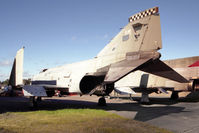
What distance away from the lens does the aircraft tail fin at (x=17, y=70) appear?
13454 millimetres

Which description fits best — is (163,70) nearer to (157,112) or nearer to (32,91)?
(157,112)

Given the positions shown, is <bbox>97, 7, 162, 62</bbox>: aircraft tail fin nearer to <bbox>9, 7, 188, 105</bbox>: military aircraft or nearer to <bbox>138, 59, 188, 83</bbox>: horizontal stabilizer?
<bbox>9, 7, 188, 105</bbox>: military aircraft

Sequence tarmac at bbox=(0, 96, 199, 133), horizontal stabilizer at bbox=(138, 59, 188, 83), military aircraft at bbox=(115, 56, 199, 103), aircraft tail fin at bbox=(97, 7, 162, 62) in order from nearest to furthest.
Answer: tarmac at bbox=(0, 96, 199, 133)
aircraft tail fin at bbox=(97, 7, 162, 62)
horizontal stabilizer at bbox=(138, 59, 188, 83)
military aircraft at bbox=(115, 56, 199, 103)

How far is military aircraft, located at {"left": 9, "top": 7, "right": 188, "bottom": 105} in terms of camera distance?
907cm

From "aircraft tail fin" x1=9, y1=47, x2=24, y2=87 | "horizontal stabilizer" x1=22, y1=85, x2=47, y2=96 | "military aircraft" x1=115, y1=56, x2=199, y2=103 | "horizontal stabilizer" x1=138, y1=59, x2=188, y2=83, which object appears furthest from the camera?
"military aircraft" x1=115, y1=56, x2=199, y2=103

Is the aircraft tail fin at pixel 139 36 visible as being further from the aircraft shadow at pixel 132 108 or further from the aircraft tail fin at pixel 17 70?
the aircraft tail fin at pixel 17 70

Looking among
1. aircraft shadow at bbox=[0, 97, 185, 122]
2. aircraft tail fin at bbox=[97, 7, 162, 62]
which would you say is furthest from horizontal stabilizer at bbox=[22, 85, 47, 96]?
aircraft tail fin at bbox=[97, 7, 162, 62]

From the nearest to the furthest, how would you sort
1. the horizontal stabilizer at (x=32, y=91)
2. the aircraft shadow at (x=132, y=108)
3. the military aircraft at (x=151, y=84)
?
the aircraft shadow at (x=132, y=108) < the horizontal stabilizer at (x=32, y=91) < the military aircraft at (x=151, y=84)

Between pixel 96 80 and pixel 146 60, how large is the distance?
405 centimetres

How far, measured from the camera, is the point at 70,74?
40.5 ft

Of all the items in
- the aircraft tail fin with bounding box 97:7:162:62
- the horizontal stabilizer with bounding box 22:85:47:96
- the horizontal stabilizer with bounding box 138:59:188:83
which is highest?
the aircraft tail fin with bounding box 97:7:162:62

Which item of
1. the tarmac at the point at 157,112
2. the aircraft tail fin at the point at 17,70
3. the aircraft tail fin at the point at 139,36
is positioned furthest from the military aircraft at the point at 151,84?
the aircraft tail fin at the point at 17,70

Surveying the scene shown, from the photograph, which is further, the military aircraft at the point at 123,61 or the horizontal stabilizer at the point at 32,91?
the horizontal stabilizer at the point at 32,91

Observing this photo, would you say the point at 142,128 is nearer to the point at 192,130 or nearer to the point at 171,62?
the point at 192,130
